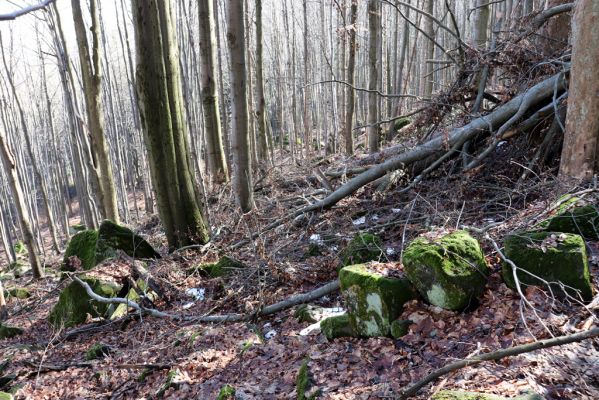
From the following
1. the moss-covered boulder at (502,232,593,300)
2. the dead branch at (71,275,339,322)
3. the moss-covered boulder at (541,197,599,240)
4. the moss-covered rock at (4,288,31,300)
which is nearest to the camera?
the moss-covered boulder at (502,232,593,300)

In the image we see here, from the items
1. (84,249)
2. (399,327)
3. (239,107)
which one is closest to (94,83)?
(84,249)

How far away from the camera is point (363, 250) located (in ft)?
15.8

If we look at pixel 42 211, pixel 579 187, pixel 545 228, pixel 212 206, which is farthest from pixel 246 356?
pixel 42 211

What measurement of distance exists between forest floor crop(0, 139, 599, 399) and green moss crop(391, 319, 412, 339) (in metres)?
0.04

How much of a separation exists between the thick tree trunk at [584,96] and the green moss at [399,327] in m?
2.52

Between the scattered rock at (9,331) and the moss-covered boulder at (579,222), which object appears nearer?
the moss-covered boulder at (579,222)

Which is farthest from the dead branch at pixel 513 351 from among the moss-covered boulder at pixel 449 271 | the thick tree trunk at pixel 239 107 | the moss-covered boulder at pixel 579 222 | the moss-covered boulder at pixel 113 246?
the moss-covered boulder at pixel 113 246

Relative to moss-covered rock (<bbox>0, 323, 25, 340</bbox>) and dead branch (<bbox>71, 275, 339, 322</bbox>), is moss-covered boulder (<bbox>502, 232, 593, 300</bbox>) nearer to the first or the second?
dead branch (<bbox>71, 275, 339, 322</bbox>)

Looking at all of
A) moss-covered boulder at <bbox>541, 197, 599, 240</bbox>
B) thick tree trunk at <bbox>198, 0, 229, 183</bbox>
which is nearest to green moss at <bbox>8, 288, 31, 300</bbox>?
thick tree trunk at <bbox>198, 0, 229, 183</bbox>

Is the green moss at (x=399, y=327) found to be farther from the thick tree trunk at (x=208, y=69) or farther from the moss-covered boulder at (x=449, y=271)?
the thick tree trunk at (x=208, y=69)

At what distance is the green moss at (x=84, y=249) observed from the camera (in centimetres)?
729

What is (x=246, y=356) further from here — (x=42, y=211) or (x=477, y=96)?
(x=42, y=211)

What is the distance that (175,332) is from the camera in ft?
16.3

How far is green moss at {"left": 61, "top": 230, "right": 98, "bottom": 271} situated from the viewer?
7285mm
